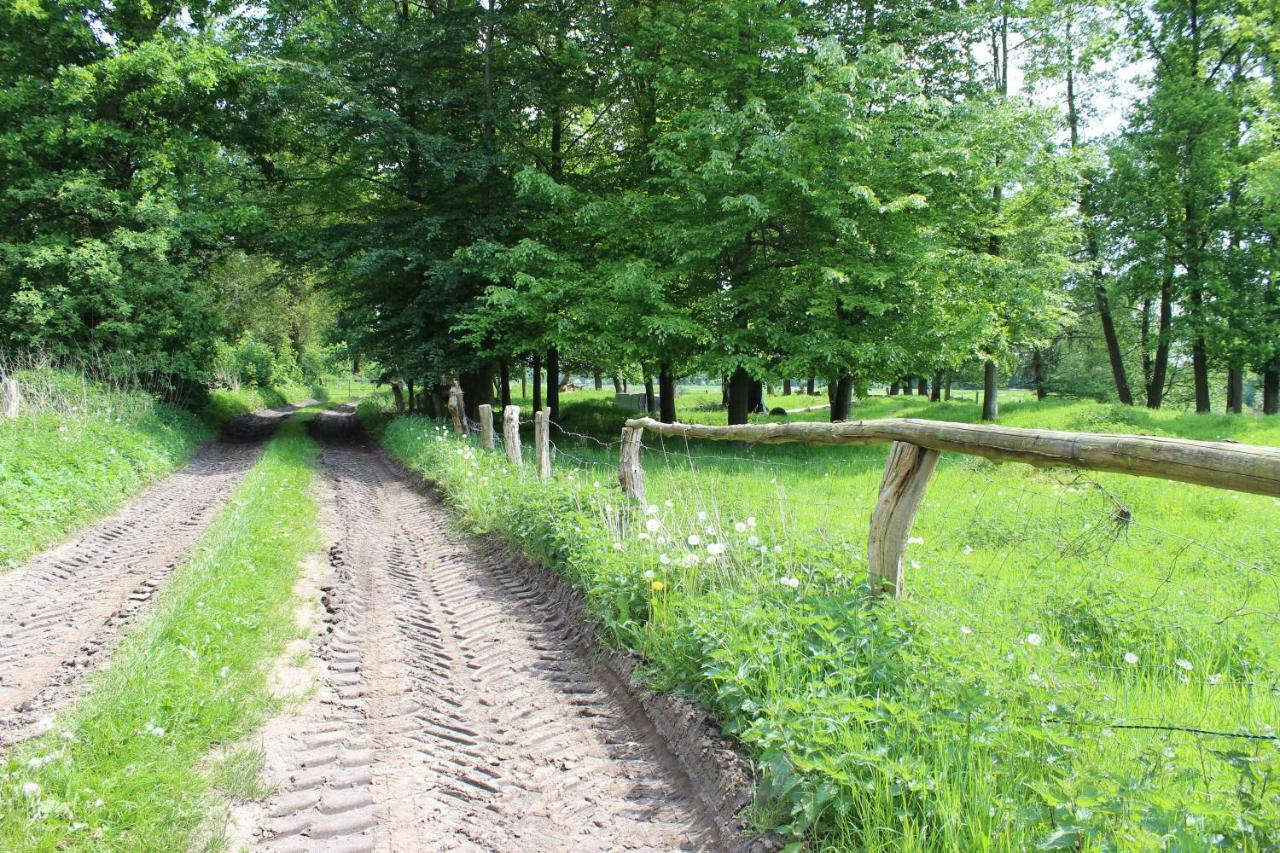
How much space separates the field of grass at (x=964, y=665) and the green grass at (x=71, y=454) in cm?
582

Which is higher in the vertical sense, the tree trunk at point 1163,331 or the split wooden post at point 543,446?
the tree trunk at point 1163,331

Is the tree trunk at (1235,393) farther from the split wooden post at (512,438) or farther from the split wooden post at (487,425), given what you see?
the split wooden post at (512,438)

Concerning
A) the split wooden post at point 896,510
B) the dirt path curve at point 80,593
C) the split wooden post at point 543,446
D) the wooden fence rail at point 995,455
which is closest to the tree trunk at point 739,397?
the split wooden post at point 543,446

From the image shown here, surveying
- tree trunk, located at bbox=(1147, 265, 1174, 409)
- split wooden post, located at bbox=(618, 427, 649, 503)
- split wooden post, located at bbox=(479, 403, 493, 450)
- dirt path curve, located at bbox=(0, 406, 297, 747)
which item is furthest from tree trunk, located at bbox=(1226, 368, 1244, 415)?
dirt path curve, located at bbox=(0, 406, 297, 747)

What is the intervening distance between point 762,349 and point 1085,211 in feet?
60.4

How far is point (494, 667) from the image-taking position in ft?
15.8

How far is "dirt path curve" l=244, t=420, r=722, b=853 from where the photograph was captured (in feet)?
10.0

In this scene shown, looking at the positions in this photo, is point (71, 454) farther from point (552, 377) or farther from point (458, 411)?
point (552, 377)

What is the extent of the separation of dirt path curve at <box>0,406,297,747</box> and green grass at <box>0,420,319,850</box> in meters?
0.35

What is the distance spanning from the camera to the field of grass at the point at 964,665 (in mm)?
2283

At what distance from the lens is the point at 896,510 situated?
372 centimetres

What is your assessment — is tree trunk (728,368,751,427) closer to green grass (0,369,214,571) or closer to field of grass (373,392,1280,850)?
field of grass (373,392,1280,850)

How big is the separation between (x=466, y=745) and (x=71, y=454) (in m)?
9.78

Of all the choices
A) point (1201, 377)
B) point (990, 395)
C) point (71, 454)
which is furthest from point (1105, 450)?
point (1201, 377)
